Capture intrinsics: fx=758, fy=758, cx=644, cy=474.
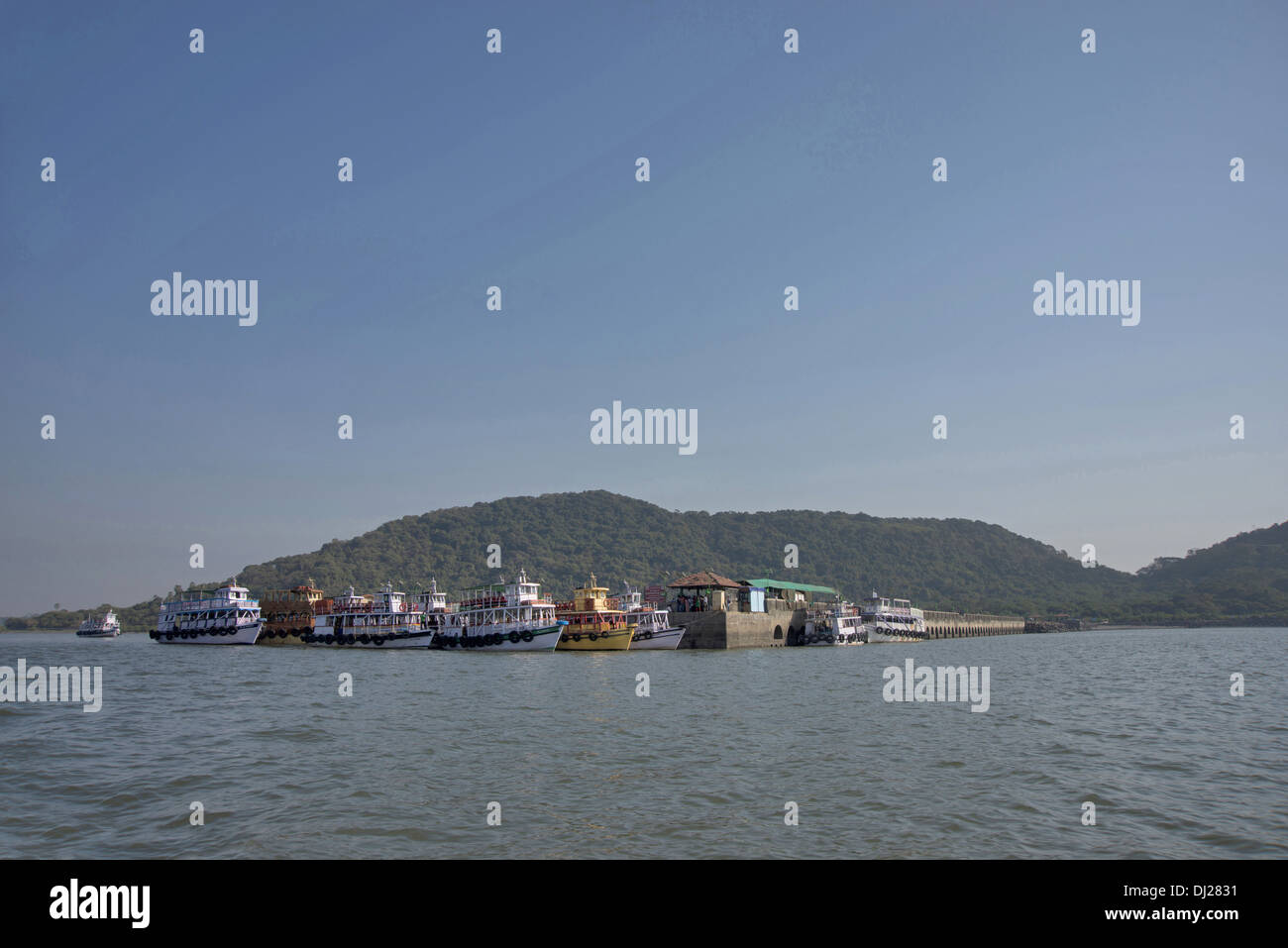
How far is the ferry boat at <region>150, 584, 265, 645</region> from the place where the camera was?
9131 centimetres

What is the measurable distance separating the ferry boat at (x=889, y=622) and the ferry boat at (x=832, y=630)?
550 cm

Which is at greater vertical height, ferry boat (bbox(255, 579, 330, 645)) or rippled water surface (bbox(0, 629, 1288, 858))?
rippled water surface (bbox(0, 629, 1288, 858))

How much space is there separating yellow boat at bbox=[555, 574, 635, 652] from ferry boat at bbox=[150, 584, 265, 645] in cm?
4160

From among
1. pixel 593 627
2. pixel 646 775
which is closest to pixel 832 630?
pixel 593 627

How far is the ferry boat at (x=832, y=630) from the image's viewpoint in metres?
101

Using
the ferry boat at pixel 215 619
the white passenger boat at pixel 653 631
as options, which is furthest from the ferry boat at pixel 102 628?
the white passenger boat at pixel 653 631

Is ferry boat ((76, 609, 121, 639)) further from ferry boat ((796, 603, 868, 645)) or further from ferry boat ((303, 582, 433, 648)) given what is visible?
ferry boat ((796, 603, 868, 645))

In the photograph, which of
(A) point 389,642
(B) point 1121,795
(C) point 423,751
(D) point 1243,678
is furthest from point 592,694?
(A) point 389,642

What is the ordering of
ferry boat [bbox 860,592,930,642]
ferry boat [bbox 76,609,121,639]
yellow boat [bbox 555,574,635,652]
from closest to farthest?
yellow boat [bbox 555,574,635,652]
ferry boat [bbox 860,592,930,642]
ferry boat [bbox 76,609,121,639]

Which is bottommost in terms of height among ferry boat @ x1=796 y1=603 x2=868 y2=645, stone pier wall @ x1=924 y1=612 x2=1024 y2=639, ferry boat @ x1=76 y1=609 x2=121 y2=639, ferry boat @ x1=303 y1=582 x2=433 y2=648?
stone pier wall @ x1=924 y1=612 x2=1024 y2=639

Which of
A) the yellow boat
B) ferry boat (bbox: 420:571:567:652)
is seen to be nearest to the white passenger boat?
the yellow boat

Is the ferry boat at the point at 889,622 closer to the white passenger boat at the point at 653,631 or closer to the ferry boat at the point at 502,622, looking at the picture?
the white passenger boat at the point at 653,631

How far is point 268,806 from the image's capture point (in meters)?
15.1
